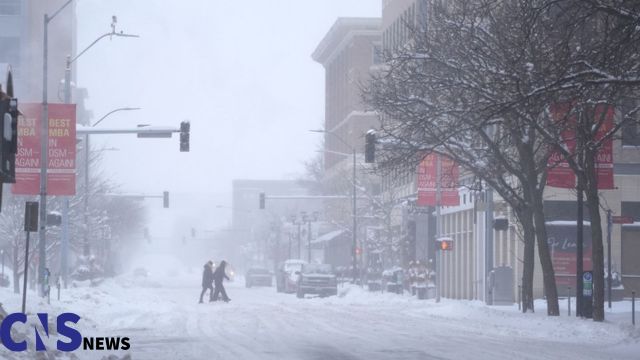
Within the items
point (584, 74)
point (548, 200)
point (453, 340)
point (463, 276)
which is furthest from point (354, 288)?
point (584, 74)

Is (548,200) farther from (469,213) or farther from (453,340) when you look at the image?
(453,340)

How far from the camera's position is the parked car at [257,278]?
94.4m

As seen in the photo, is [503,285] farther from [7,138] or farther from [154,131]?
[7,138]

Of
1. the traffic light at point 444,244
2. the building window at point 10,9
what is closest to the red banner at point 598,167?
the traffic light at point 444,244

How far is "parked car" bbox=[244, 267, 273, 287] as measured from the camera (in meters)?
94.4

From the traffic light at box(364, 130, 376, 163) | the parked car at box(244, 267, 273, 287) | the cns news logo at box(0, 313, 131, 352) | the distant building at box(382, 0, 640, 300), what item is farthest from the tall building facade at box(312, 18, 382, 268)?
the cns news logo at box(0, 313, 131, 352)

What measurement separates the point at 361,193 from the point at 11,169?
73318 millimetres

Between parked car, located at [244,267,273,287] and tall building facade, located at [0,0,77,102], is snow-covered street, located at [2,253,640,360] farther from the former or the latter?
tall building facade, located at [0,0,77,102]

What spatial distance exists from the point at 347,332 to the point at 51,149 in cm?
1169

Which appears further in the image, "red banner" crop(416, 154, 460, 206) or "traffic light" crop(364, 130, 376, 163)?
"red banner" crop(416, 154, 460, 206)

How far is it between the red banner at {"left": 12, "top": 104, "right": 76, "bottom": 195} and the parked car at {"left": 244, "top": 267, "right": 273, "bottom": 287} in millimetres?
57977

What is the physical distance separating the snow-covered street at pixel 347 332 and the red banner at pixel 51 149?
4.02m

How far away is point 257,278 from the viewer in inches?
3740

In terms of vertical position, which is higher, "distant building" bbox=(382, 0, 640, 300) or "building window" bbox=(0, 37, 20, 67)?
"building window" bbox=(0, 37, 20, 67)
